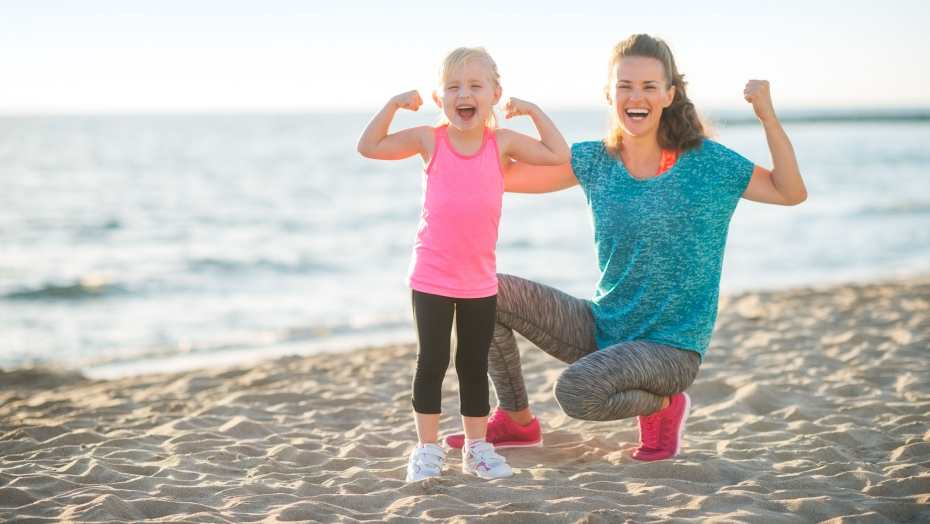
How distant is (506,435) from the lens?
3.43 metres

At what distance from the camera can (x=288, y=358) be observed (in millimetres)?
5660

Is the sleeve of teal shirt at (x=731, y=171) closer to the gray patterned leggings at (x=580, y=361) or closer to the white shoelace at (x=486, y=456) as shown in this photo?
the gray patterned leggings at (x=580, y=361)

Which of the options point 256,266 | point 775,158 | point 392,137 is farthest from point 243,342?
point 775,158

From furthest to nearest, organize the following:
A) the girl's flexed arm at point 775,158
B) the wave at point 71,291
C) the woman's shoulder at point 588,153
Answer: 1. the wave at point 71,291
2. the woman's shoulder at point 588,153
3. the girl's flexed arm at point 775,158

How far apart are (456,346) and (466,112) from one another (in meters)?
0.94

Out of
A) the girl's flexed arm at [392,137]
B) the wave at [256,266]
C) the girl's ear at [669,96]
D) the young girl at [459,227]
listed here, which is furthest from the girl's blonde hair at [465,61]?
the wave at [256,266]

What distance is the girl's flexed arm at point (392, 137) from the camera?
2.91 meters

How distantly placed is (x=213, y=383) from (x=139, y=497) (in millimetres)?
2260

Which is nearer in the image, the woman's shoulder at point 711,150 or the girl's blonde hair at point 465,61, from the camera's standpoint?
the girl's blonde hair at point 465,61

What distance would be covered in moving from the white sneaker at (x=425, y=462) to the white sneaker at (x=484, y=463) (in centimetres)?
12

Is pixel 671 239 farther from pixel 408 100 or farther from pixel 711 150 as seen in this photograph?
pixel 408 100

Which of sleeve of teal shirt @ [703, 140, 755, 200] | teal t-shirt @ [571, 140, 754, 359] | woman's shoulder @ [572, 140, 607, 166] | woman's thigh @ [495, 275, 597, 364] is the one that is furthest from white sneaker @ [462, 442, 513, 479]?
sleeve of teal shirt @ [703, 140, 755, 200]

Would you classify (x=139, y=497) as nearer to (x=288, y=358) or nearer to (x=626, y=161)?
(x=626, y=161)

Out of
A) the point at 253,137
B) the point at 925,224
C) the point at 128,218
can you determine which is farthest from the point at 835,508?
the point at 253,137
